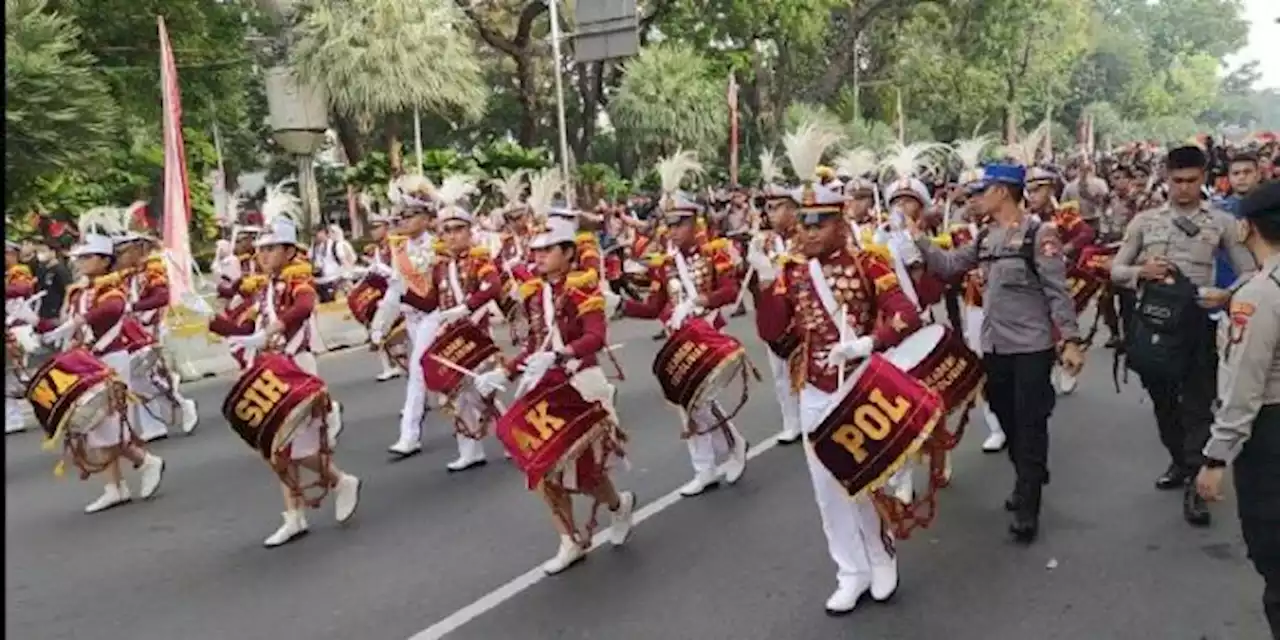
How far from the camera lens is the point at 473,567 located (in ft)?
19.3

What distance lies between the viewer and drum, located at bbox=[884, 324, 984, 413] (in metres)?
5.07

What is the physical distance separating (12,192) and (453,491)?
8939 millimetres

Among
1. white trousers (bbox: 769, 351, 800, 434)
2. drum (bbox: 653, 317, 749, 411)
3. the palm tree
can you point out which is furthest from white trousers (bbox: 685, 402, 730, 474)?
the palm tree

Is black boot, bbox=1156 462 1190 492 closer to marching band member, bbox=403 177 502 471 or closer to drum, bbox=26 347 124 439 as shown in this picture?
marching band member, bbox=403 177 502 471

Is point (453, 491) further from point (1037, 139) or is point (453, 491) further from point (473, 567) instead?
point (1037, 139)

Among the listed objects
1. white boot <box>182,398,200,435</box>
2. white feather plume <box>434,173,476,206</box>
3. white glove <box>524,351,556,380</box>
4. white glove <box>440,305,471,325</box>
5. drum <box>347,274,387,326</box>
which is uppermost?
white feather plume <box>434,173,476,206</box>

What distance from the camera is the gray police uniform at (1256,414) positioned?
11.8 feet

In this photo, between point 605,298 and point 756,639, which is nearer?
point 756,639

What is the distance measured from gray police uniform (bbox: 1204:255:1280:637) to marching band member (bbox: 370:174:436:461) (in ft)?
18.6

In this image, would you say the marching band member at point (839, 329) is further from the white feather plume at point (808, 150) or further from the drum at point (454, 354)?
the drum at point (454, 354)

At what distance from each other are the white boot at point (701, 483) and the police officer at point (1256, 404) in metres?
3.54

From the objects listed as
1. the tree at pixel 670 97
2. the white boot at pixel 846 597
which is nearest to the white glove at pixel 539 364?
the white boot at pixel 846 597

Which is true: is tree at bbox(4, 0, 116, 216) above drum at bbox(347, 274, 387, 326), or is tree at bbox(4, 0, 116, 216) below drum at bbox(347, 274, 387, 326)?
above

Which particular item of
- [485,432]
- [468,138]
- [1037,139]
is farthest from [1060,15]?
[485,432]
